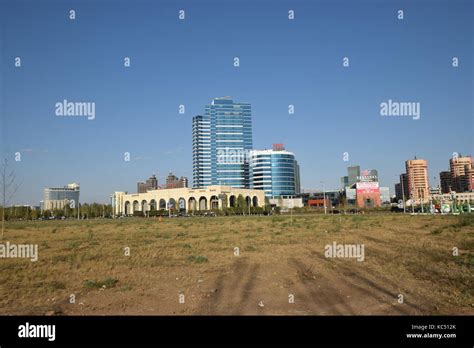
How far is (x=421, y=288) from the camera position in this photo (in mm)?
10852

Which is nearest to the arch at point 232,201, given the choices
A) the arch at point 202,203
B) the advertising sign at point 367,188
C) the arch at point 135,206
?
the arch at point 202,203

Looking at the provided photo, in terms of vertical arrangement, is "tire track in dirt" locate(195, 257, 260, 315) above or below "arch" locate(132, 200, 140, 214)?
→ below

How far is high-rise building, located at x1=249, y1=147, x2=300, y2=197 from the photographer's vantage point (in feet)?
631

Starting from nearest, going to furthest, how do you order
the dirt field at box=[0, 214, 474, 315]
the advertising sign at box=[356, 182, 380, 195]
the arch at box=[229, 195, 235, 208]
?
the dirt field at box=[0, 214, 474, 315]
the arch at box=[229, 195, 235, 208]
the advertising sign at box=[356, 182, 380, 195]

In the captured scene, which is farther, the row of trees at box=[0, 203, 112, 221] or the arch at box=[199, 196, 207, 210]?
the arch at box=[199, 196, 207, 210]

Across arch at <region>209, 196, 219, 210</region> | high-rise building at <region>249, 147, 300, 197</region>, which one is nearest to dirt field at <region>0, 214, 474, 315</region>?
arch at <region>209, 196, 219, 210</region>

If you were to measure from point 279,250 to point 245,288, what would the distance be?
10.1 metres

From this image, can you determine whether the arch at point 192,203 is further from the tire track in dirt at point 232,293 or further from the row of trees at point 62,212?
the tire track in dirt at point 232,293

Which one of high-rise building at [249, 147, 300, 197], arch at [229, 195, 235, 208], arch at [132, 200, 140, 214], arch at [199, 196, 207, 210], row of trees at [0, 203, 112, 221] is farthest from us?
high-rise building at [249, 147, 300, 197]

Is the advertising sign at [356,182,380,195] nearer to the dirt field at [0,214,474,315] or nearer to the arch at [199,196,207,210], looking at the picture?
the arch at [199,196,207,210]

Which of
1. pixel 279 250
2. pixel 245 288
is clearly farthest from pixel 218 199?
pixel 245 288

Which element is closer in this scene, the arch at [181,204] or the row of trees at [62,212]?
the row of trees at [62,212]

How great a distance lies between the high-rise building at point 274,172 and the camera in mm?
192375

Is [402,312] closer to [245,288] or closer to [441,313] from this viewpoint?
[441,313]
